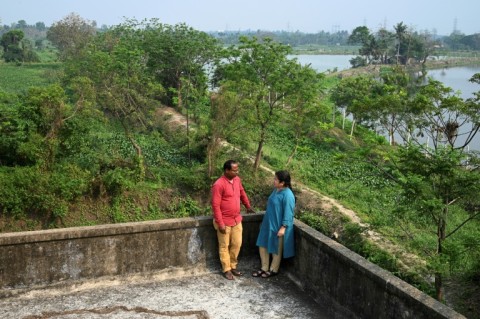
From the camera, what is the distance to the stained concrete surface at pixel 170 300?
198 inches

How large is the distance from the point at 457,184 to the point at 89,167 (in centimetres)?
806

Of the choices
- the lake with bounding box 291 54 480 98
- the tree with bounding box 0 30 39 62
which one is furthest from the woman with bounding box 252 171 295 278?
the tree with bounding box 0 30 39 62

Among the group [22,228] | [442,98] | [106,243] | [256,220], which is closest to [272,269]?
[256,220]

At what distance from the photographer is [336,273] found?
204 inches

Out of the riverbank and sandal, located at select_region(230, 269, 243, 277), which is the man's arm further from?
the riverbank

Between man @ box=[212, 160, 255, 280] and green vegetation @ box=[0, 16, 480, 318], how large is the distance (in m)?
1.64

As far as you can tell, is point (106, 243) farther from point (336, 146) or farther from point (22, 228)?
point (336, 146)

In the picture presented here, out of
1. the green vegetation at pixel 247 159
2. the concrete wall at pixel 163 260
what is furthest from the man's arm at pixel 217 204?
the green vegetation at pixel 247 159

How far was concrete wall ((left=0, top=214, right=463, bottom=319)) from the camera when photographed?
484 cm

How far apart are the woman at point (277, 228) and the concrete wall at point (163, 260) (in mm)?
158

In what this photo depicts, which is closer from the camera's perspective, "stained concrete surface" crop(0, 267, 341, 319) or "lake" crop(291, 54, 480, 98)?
"stained concrete surface" crop(0, 267, 341, 319)

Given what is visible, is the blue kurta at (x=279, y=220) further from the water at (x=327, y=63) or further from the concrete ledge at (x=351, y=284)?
the water at (x=327, y=63)

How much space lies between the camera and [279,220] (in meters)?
5.86

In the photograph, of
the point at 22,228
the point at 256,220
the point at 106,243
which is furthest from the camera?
the point at 22,228
